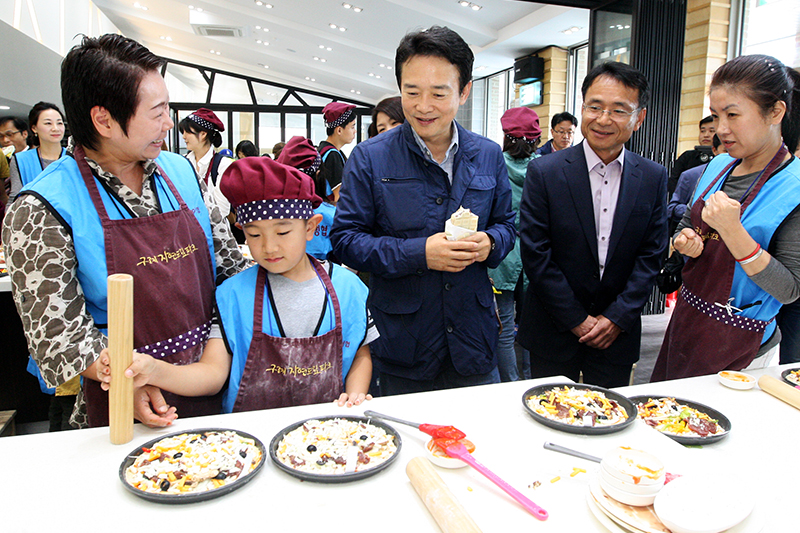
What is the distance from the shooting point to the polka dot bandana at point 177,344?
1364 mm

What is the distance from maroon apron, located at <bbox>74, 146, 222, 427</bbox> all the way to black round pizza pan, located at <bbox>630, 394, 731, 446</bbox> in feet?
3.81

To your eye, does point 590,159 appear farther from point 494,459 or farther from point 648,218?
point 494,459

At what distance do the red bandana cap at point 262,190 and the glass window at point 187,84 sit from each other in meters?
15.0

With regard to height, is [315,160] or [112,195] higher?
[315,160]

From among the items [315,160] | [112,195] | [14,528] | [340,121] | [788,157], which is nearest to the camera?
[14,528]

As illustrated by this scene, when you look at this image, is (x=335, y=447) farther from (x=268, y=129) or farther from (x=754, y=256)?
(x=268, y=129)

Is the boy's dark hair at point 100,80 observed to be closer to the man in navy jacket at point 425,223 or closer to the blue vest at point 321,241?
the man in navy jacket at point 425,223

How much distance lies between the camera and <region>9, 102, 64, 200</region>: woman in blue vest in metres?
4.06

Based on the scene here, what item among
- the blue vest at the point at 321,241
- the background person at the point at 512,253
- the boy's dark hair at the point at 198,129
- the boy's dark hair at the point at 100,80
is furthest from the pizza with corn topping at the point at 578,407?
the boy's dark hair at the point at 198,129

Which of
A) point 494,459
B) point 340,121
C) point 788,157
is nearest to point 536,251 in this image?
point 788,157

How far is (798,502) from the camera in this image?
0.99 meters

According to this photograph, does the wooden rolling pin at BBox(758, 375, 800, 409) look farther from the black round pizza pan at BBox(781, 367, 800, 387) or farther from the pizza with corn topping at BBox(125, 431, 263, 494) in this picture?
the pizza with corn topping at BBox(125, 431, 263, 494)

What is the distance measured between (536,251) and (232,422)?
4.30ft

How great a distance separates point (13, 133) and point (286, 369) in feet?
18.0
